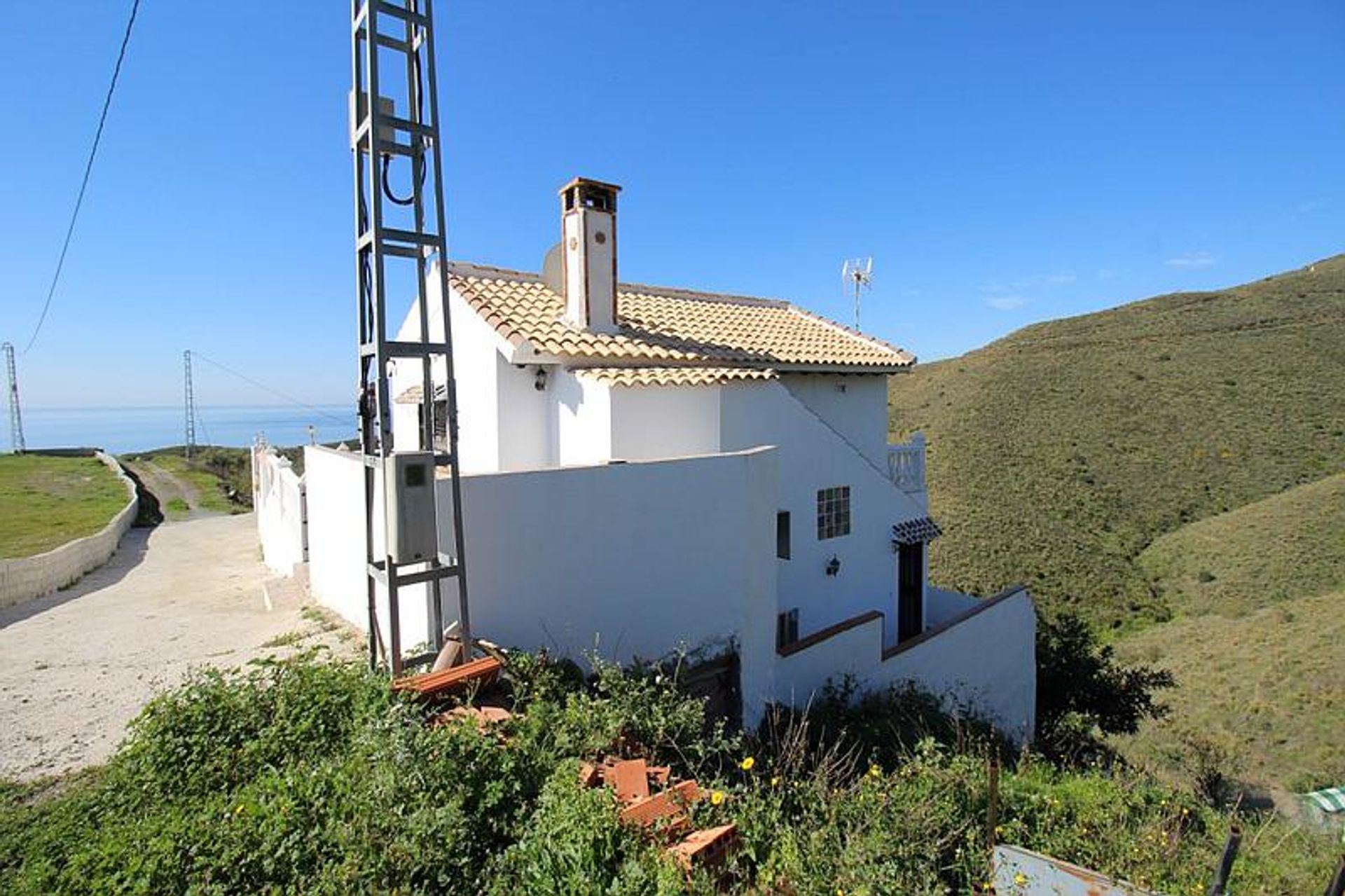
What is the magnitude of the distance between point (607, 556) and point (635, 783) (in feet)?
9.34

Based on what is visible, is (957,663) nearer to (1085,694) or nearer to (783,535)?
(783,535)

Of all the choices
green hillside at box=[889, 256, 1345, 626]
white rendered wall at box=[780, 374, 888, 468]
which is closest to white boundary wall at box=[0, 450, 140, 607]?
white rendered wall at box=[780, 374, 888, 468]

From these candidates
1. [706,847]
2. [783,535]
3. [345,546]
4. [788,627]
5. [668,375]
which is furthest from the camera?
[788,627]

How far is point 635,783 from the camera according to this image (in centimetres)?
398

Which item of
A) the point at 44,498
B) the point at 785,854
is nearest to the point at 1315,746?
the point at 785,854

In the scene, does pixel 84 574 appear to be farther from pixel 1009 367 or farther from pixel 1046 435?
pixel 1009 367

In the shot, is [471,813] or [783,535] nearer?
[471,813]

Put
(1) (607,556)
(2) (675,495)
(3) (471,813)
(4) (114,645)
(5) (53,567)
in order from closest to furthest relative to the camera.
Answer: (3) (471,813)
(1) (607,556)
(2) (675,495)
(4) (114,645)
(5) (53,567)

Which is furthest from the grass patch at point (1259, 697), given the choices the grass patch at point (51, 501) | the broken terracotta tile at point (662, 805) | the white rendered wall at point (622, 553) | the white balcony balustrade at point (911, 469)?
the grass patch at point (51, 501)

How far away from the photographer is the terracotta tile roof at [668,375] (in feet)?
27.0

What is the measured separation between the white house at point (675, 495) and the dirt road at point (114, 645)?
1138mm

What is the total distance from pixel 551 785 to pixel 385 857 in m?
0.91

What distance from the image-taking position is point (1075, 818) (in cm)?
559

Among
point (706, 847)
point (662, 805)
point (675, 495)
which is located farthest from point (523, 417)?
point (706, 847)
